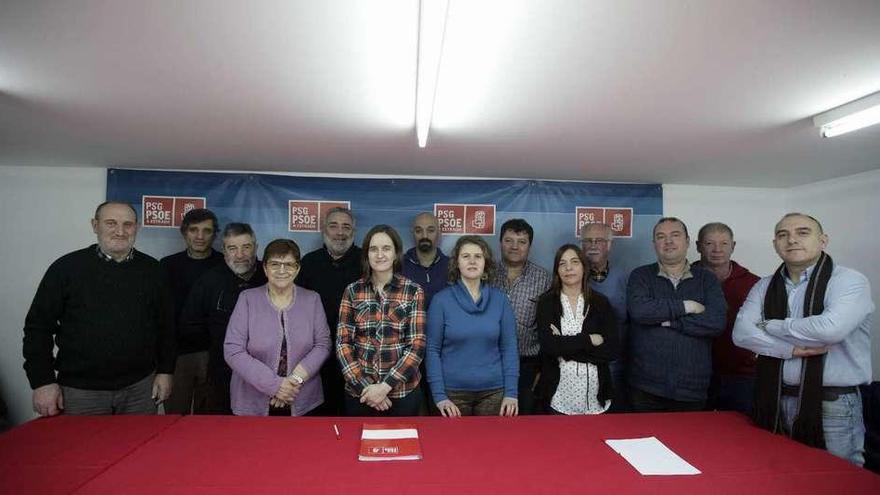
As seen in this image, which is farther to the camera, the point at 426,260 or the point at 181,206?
the point at 181,206

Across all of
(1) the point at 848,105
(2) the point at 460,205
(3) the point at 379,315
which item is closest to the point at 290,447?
(3) the point at 379,315

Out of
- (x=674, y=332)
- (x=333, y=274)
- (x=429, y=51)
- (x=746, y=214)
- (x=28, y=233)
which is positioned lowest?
(x=674, y=332)

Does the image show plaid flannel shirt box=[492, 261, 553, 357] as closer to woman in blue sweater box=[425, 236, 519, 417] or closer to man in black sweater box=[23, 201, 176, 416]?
woman in blue sweater box=[425, 236, 519, 417]

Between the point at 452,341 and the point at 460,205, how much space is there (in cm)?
185

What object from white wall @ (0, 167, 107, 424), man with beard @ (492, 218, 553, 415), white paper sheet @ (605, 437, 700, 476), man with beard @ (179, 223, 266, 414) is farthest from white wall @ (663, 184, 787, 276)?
white wall @ (0, 167, 107, 424)

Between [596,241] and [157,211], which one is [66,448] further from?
[596,241]

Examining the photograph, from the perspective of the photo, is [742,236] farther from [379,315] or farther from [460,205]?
[379,315]

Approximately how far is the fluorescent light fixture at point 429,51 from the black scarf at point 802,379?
1.86m

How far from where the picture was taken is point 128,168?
11.9 ft

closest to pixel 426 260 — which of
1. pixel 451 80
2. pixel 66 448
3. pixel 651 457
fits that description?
pixel 451 80

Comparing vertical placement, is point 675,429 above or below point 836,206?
below

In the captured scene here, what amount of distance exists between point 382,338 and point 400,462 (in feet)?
2.71

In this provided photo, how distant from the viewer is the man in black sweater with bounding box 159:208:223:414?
2820 millimetres

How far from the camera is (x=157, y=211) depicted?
362 centimetres
